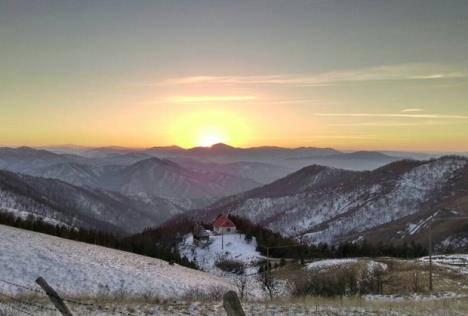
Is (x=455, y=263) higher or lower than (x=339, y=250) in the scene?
higher

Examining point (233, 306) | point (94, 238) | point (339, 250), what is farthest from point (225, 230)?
point (233, 306)

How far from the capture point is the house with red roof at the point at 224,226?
14875 cm

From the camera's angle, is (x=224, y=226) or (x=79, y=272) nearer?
(x=79, y=272)

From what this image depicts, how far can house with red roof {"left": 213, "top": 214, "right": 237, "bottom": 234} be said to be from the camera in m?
149

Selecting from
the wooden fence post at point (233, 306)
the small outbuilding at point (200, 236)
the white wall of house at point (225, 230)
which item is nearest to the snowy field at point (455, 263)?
the wooden fence post at point (233, 306)

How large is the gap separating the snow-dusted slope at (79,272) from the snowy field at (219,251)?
56697 mm

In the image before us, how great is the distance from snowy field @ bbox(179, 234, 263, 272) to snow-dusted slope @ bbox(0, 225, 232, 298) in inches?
2232

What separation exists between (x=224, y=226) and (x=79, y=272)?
107261 mm

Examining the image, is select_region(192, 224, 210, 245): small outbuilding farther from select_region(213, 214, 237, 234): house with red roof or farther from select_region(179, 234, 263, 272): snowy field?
select_region(213, 214, 237, 234): house with red roof

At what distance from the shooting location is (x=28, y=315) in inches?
693

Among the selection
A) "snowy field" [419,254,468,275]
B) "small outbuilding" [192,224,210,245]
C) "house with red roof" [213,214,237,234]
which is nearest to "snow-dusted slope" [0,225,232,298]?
"snowy field" [419,254,468,275]

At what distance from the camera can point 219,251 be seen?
128m

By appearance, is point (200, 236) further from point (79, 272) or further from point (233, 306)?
point (233, 306)

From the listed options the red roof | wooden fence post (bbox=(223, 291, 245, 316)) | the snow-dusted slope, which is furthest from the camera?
the red roof
